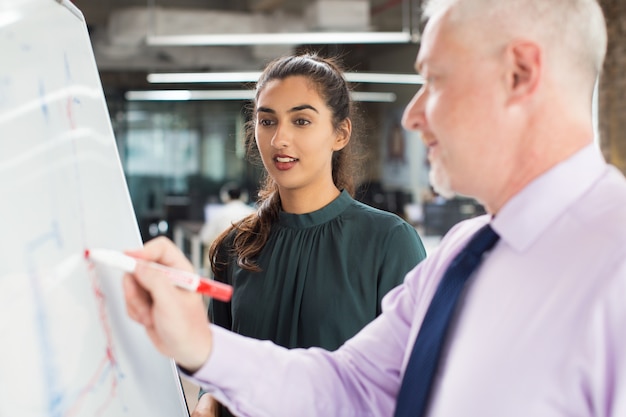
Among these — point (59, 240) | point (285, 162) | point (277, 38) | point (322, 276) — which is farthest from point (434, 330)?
point (277, 38)

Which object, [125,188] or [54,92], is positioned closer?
[54,92]

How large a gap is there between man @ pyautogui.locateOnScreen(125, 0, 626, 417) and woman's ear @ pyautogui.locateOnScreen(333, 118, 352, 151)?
749mm

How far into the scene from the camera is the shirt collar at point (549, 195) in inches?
38.1

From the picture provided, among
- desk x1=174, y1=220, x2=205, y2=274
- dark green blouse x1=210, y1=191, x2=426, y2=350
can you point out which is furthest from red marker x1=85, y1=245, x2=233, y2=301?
desk x1=174, y1=220, x2=205, y2=274

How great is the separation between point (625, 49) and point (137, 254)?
698cm

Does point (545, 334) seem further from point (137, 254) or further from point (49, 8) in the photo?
point (49, 8)

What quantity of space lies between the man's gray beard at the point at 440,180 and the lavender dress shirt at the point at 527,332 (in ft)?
0.29

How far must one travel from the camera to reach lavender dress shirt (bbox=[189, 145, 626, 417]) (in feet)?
2.81

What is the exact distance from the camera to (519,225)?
992 mm

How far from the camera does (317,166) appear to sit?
5.68ft

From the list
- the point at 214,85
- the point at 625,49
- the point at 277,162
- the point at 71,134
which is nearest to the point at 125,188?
the point at 71,134

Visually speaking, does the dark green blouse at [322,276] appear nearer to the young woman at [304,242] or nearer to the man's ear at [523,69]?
the young woman at [304,242]

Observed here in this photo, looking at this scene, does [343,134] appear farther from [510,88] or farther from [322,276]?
[510,88]

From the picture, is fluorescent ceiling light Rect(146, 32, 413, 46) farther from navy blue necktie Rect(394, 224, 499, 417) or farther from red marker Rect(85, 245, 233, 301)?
red marker Rect(85, 245, 233, 301)
